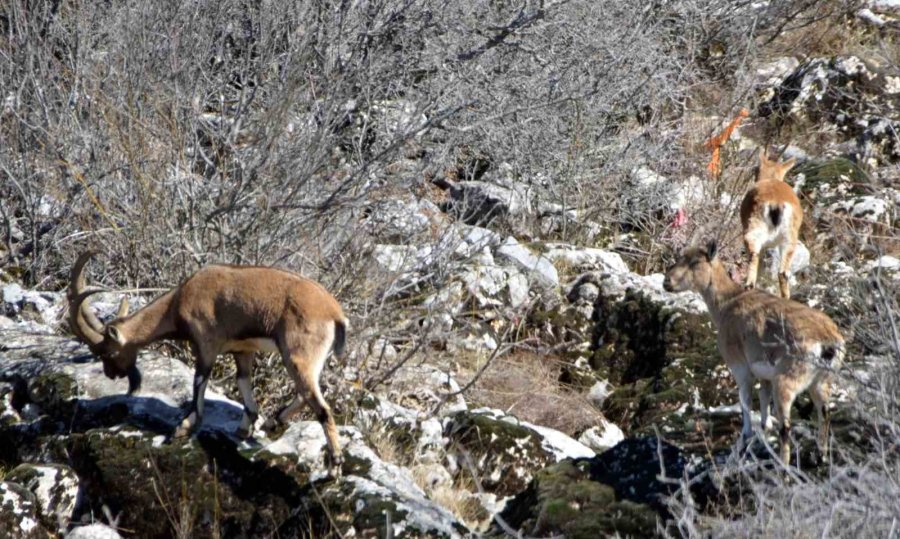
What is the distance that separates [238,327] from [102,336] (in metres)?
1.03

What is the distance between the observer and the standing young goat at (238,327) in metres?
8.02

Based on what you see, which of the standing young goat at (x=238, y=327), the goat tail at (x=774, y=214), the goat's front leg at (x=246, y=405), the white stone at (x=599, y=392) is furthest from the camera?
the goat tail at (x=774, y=214)

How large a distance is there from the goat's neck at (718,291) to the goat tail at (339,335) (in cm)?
315

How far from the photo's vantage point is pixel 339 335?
8102mm

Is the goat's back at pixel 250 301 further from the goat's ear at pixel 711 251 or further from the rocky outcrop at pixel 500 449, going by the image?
the goat's ear at pixel 711 251

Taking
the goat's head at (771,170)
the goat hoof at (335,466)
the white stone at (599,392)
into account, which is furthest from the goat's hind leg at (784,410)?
the goat's head at (771,170)

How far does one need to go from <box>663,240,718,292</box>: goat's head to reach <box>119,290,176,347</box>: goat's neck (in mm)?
3927

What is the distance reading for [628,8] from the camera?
50.4 ft

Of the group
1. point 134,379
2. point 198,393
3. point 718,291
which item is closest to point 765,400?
point 718,291

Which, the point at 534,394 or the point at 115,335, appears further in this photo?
the point at 534,394

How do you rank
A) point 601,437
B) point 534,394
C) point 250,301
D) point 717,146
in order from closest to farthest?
point 250,301 → point 601,437 → point 534,394 → point 717,146

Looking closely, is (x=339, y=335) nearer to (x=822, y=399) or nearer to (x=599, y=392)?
(x=822, y=399)

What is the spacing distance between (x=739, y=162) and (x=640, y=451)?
964 cm

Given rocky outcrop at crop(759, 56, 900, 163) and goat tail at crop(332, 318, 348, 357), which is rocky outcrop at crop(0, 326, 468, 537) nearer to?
goat tail at crop(332, 318, 348, 357)
